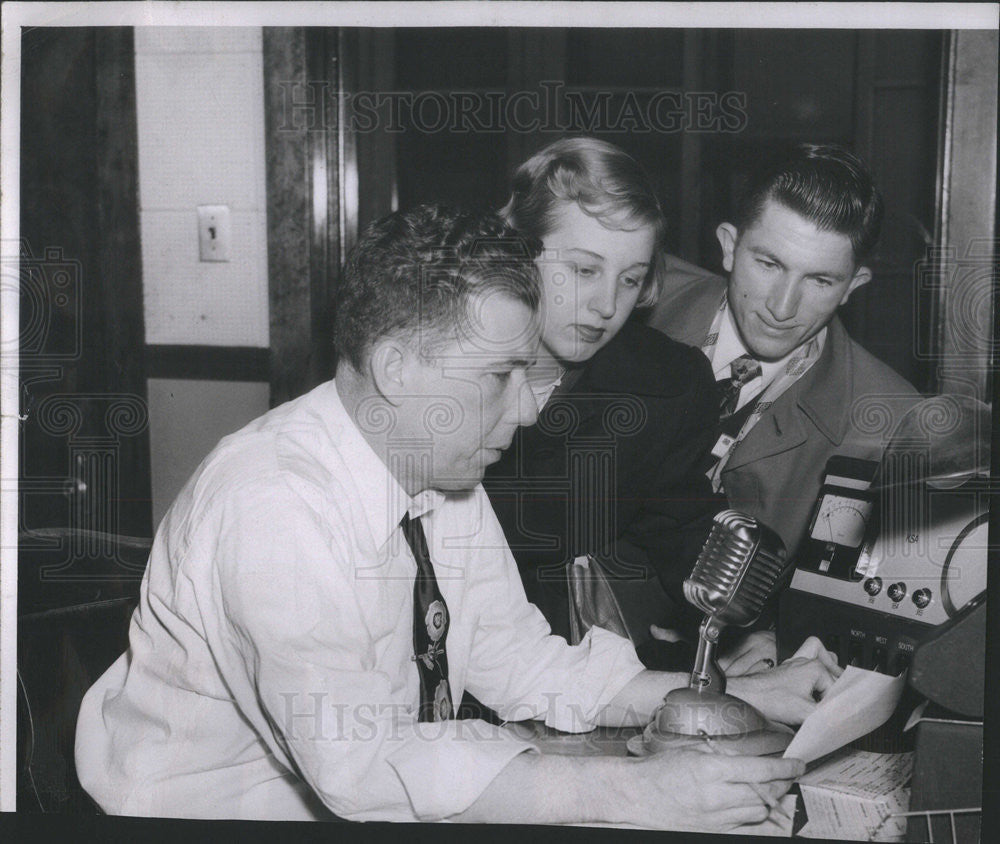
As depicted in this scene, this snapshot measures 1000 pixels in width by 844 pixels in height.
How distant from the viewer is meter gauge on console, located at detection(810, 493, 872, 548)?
1482 mm

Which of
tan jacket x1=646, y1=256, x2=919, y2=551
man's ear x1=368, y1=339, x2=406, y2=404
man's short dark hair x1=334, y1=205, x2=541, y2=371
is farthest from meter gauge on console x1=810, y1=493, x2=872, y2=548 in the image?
man's ear x1=368, y1=339, x2=406, y2=404

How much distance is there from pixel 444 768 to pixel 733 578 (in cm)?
53

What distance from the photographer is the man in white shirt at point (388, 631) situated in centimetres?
137

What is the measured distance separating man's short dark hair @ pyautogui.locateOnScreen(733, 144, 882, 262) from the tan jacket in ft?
0.44

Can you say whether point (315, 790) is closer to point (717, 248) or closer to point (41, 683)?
point (41, 683)

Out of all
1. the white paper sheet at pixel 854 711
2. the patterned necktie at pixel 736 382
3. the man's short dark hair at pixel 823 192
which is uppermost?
the man's short dark hair at pixel 823 192

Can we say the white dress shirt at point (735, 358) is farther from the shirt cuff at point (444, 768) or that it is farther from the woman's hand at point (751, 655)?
the shirt cuff at point (444, 768)

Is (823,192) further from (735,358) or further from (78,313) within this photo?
(78,313)

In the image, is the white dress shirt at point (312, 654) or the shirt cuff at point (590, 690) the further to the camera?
the shirt cuff at point (590, 690)

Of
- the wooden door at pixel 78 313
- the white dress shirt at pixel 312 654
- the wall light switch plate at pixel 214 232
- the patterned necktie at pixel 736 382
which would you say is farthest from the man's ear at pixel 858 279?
the wooden door at pixel 78 313

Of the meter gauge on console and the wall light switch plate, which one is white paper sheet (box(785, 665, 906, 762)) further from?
the wall light switch plate

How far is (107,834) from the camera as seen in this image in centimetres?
157

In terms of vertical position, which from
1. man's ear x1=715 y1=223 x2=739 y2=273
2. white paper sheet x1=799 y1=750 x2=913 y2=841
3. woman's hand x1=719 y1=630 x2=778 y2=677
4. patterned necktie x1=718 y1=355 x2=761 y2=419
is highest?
man's ear x1=715 y1=223 x2=739 y2=273

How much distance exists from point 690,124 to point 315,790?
1.17 meters
